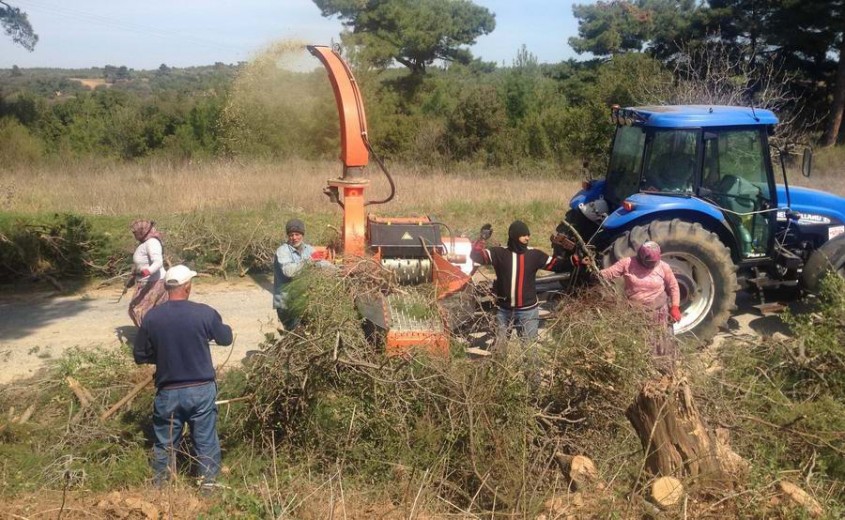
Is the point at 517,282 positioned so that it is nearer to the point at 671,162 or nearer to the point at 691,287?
the point at 691,287

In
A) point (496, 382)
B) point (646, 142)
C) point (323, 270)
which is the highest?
point (646, 142)

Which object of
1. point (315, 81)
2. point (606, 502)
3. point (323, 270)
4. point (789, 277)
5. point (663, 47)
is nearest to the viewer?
point (606, 502)

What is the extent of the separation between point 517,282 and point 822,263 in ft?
10.6

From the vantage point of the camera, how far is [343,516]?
12.2ft

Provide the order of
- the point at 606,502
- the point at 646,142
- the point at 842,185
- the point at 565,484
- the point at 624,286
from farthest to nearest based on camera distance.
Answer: the point at 842,185 < the point at 646,142 < the point at 624,286 < the point at 565,484 < the point at 606,502

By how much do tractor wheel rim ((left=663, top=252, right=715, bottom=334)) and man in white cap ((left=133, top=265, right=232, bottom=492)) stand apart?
160 inches

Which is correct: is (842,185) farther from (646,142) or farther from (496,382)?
(496,382)

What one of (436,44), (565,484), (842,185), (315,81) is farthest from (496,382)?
(436,44)

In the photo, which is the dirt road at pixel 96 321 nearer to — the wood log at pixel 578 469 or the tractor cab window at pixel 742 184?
the tractor cab window at pixel 742 184

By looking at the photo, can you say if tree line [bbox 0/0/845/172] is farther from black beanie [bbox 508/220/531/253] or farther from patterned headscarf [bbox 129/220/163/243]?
black beanie [bbox 508/220/531/253]

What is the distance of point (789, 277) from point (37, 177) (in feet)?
45.2

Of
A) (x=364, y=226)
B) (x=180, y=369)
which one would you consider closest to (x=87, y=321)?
(x=364, y=226)

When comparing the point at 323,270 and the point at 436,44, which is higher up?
the point at 436,44

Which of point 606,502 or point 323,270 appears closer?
point 606,502
